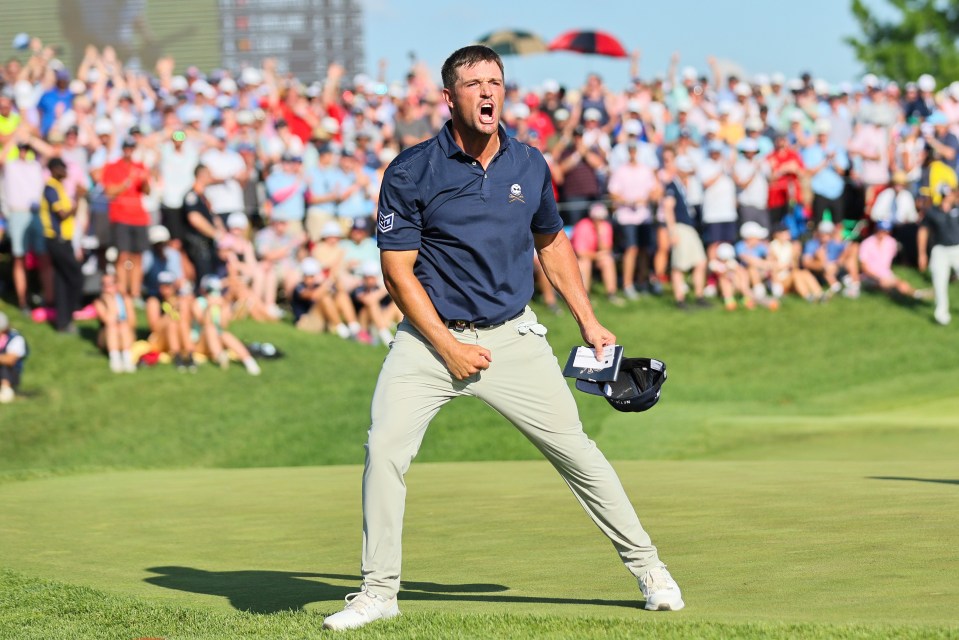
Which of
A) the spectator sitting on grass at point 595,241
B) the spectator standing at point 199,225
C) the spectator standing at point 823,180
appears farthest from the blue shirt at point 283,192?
the spectator standing at point 823,180

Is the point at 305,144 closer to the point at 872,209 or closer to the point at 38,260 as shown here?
the point at 38,260

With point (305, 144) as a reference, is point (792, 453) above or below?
below

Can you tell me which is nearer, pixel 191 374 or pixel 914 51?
pixel 191 374

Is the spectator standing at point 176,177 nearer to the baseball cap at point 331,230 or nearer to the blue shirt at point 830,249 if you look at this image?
the baseball cap at point 331,230

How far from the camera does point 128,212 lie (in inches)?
709

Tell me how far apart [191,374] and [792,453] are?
24.8 feet

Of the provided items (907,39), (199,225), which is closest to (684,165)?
(199,225)

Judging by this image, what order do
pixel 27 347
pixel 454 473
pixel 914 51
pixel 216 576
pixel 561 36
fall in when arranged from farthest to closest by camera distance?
pixel 914 51 < pixel 561 36 < pixel 27 347 < pixel 454 473 < pixel 216 576

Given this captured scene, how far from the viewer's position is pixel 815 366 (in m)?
20.1

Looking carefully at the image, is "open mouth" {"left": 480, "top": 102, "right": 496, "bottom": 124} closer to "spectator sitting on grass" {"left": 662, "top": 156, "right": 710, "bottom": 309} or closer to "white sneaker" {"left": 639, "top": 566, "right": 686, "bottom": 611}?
"white sneaker" {"left": 639, "top": 566, "right": 686, "bottom": 611}

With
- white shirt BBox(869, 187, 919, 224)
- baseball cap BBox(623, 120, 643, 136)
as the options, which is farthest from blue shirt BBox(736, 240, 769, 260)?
baseball cap BBox(623, 120, 643, 136)

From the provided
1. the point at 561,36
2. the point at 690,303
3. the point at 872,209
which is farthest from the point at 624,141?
the point at 561,36

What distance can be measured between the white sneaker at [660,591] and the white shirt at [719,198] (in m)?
16.0

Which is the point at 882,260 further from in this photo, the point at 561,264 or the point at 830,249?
the point at 561,264
